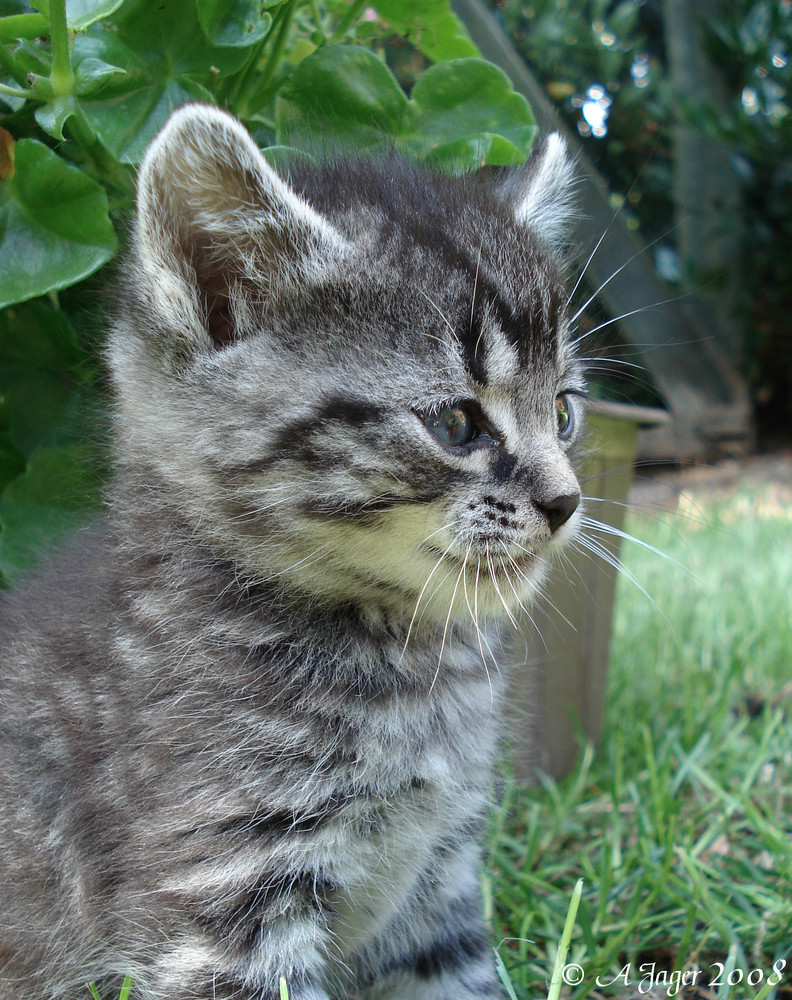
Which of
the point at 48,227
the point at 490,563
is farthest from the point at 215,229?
the point at 490,563

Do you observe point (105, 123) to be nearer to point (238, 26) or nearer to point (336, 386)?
point (238, 26)

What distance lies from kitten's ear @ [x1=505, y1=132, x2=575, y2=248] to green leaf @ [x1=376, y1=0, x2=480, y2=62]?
36 centimetres

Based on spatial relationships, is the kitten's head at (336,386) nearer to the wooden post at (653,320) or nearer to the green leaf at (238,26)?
the green leaf at (238,26)

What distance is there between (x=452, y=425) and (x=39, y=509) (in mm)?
1096

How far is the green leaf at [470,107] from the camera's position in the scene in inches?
78.0

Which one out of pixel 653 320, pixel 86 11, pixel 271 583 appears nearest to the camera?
pixel 271 583

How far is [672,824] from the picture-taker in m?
2.14

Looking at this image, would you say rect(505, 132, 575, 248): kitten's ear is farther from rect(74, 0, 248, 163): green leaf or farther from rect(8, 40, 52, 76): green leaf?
rect(8, 40, 52, 76): green leaf

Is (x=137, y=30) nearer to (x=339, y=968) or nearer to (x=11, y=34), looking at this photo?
(x=11, y=34)

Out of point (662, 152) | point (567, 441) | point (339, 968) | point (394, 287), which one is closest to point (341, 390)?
point (394, 287)

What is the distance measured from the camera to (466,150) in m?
2.01

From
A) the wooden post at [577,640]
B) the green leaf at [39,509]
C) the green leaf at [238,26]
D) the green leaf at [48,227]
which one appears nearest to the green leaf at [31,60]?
the green leaf at [48,227]

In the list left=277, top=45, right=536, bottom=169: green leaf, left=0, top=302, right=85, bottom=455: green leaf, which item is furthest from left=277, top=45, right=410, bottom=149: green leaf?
left=0, top=302, right=85, bottom=455: green leaf

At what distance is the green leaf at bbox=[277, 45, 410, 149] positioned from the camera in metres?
1.91
